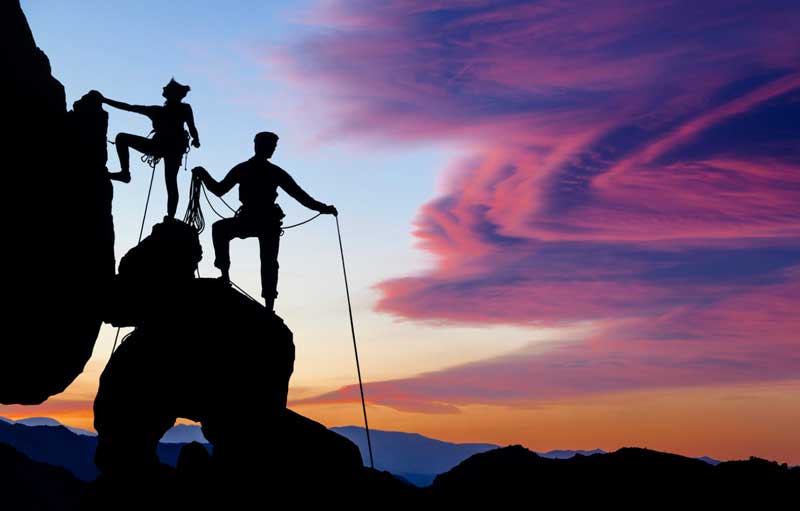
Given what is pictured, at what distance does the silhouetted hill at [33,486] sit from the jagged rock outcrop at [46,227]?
329 feet

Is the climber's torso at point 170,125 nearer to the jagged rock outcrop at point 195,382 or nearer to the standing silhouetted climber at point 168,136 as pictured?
the standing silhouetted climber at point 168,136

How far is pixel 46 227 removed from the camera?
779 inches

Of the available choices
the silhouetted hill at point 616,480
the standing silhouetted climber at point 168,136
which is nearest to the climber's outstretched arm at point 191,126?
the standing silhouetted climber at point 168,136

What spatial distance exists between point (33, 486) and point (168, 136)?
11447 cm

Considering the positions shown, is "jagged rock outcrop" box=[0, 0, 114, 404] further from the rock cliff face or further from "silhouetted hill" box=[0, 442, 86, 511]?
"silhouetted hill" box=[0, 442, 86, 511]

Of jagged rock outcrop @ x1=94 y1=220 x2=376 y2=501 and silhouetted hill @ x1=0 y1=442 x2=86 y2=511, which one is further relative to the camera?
silhouetted hill @ x1=0 y1=442 x2=86 y2=511

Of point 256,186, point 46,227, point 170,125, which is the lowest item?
point 46,227

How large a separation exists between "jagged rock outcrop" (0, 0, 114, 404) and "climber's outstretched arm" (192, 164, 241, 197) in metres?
2.69

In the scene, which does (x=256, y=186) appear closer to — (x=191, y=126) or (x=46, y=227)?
(x=191, y=126)

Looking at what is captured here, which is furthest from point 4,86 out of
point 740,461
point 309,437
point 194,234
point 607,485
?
point 740,461

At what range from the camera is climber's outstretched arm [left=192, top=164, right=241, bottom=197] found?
21.1 metres

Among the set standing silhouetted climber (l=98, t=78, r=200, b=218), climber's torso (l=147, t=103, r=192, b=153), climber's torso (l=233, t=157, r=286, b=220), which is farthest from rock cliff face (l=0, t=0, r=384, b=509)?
climber's torso (l=147, t=103, r=192, b=153)

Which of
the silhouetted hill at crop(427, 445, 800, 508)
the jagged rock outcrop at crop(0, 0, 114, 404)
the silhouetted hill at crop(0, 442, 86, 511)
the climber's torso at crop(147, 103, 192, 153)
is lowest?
the silhouetted hill at crop(427, 445, 800, 508)

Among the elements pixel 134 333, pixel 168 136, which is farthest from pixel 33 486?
pixel 168 136
